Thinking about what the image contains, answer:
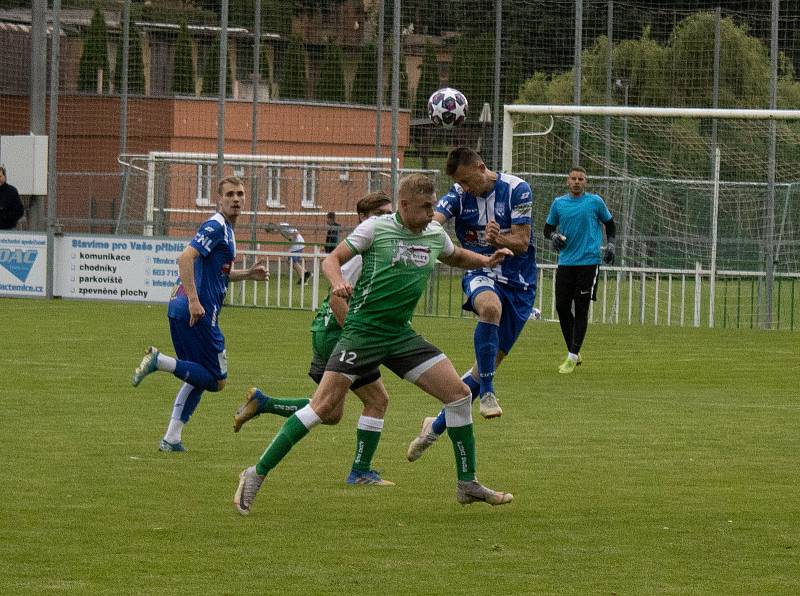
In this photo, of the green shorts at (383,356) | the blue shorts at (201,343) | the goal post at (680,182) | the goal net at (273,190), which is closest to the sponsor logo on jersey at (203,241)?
the blue shorts at (201,343)

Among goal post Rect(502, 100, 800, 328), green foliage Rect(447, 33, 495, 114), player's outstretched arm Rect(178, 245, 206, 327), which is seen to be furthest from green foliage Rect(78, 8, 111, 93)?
player's outstretched arm Rect(178, 245, 206, 327)

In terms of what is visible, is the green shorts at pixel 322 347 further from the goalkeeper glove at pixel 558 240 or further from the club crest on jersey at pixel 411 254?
the goalkeeper glove at pixel 558 240

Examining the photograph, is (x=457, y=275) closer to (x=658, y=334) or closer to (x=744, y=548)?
(x=658, y=334)

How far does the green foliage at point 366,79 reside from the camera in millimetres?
32500

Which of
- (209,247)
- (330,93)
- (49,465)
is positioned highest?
(330,93)

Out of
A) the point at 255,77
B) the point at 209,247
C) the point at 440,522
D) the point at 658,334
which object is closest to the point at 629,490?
the point at 440,522

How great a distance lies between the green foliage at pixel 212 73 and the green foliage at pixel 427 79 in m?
5.72

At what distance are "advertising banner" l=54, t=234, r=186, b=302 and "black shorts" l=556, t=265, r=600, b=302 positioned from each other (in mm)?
8767

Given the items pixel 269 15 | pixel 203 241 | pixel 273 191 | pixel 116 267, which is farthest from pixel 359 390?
pixel 269 15

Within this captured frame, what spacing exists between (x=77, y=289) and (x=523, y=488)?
1701 cm

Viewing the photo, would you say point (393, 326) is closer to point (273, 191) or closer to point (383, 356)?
point (383, 356)

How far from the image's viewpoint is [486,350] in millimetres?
11523

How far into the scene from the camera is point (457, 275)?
1221 inches

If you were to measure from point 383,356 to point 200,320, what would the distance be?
2480 mm
